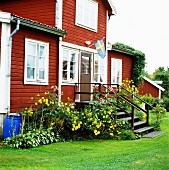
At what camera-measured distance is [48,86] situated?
44.9ft

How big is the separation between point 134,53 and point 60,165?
14.1 meters

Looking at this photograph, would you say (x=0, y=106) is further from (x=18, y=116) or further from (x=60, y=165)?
(x=60, y=165)

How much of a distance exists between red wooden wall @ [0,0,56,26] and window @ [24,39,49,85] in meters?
1.87

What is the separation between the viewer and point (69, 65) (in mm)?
15398

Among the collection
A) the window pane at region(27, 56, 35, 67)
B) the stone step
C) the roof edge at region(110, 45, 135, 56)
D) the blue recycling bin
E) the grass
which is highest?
the roof edge at region(110, 45, 135, 56)

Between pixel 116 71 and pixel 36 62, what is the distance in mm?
8128

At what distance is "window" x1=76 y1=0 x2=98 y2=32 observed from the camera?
52.9 ft

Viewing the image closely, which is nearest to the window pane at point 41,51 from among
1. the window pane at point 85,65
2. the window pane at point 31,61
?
the window pane at point 31,61

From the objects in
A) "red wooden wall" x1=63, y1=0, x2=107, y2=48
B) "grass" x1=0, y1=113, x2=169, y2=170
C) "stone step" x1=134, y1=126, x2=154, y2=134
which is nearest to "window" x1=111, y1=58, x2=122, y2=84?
"red wooden wall" x1=63, y1=0, x2=107, y2=48

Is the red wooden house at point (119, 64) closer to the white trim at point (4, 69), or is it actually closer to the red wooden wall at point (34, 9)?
the red wooden wall at point (34, 9)

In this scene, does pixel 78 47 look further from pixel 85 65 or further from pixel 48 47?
pixel 48 47

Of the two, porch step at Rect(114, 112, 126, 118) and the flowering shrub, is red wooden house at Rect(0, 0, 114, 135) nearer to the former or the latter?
the flowering shrub

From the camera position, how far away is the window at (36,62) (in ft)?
41.2

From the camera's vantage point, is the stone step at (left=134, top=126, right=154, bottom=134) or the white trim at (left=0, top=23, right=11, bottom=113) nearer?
the white trim at (left=0, top=23, right=11, bottom=113)
